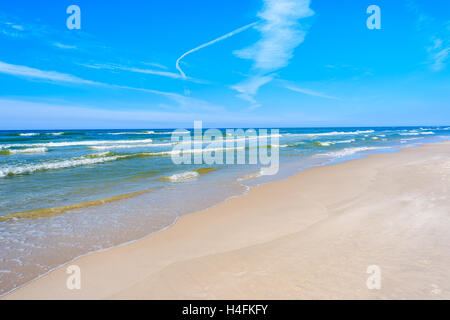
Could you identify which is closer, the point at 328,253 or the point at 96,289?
the point at 96,289

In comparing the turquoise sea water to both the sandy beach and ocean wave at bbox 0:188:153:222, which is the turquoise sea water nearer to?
ocean wave at bbox 0:188:153:222

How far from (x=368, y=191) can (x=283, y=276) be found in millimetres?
5294

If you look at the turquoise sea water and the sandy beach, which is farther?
the turquoise sea water

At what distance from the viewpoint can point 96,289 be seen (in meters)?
2.71

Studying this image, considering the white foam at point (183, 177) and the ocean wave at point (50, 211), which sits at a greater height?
the white foam at point (183, 177)

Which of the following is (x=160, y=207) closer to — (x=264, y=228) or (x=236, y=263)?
(x=264, y=228)

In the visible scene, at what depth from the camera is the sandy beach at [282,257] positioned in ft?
8.45

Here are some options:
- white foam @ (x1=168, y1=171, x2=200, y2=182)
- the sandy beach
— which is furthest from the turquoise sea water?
the sandy beach

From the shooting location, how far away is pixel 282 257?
323 centimetres

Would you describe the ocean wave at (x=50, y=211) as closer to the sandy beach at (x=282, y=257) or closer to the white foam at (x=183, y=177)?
the sandy beach at (x=282, y=257)

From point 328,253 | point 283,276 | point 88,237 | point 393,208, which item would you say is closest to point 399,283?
point 328,253

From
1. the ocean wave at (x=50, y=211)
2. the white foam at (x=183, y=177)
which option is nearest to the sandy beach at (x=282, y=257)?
the ocean wave at (x=50, y=211)

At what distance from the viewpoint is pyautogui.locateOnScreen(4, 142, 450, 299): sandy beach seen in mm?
2575
